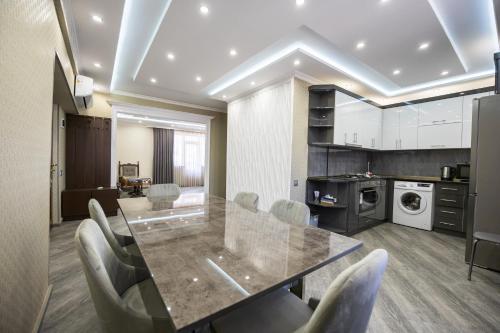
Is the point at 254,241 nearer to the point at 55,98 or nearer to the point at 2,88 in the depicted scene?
the point at 2,88

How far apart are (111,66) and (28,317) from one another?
3303 mm

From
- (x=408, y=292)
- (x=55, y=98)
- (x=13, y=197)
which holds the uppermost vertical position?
(x=55, y=98)

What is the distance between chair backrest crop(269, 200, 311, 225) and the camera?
1667 mm

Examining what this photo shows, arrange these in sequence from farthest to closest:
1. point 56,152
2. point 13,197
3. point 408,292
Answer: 1. point 56,152
2. point 408,292
3. point 13,197

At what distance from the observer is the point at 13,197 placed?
109 centimetres

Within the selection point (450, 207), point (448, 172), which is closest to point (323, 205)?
point (450, 207)

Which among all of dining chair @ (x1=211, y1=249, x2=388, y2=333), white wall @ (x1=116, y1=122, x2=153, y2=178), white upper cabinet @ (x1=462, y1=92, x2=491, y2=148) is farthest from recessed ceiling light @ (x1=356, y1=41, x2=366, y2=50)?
white wall @ (x1=116, y1=122, x2=153, y2=178)

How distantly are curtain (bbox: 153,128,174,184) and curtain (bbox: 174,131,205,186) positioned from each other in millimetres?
245

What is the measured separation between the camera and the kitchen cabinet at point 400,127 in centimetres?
417

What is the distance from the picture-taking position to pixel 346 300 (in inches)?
24.9

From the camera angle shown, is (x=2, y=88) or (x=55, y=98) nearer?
(x=2, y=88)

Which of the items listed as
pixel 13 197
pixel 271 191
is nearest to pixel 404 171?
pixel 271 191

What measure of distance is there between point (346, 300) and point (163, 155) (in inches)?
346

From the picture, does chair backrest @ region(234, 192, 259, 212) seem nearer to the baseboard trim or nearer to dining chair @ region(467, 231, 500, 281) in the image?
the baseboard trim
